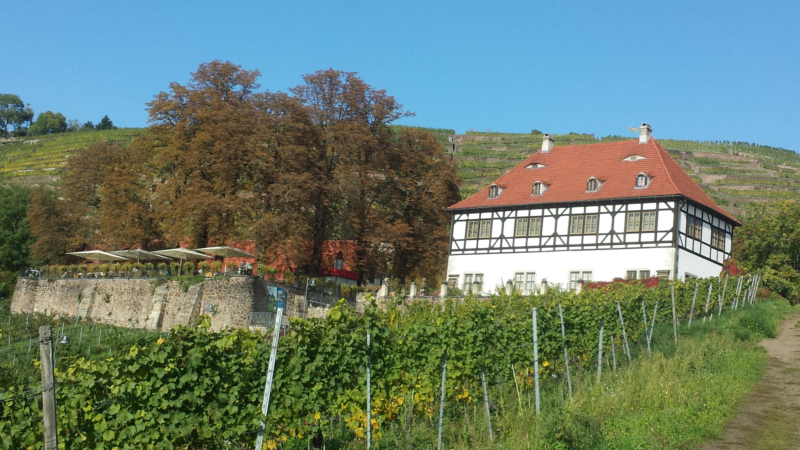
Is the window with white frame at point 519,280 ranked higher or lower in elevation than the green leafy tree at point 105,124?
lower

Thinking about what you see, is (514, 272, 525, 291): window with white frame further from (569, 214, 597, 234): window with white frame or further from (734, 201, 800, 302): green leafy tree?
(734, 201, 800, 302): green leafy tree

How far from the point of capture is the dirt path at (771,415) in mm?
11984

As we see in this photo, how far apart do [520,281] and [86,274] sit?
2169 cm

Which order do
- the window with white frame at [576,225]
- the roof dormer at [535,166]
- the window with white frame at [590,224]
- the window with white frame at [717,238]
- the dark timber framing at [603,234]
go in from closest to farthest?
the dark timber framing at [603,234]
the window with white frame at [590,224]
the window with white frame at [576,225]
the window with white frame at [717,238]
the roof dormer at [535,166]

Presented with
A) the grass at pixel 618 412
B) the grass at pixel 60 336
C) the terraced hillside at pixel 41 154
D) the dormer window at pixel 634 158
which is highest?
the terraced hillside at pixel 41 154

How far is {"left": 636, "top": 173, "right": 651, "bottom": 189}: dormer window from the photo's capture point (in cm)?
3288

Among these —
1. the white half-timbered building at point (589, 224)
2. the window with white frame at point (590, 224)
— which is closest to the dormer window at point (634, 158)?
the white half-timbered building at point (589, 224)

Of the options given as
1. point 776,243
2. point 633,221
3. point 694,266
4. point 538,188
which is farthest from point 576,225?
point 776,243

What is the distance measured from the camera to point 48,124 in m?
131

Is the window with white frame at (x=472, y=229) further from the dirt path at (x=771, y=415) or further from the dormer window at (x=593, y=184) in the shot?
the dirt path at (x=771, y=415)

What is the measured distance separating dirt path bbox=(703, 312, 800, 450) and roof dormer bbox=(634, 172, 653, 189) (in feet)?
45.3

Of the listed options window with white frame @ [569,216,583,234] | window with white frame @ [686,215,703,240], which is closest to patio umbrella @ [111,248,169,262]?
window with white frame @ [569,216,583,234]

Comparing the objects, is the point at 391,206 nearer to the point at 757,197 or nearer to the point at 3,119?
the point at 757,197

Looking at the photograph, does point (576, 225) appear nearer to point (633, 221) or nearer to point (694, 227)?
point (633, 221)
